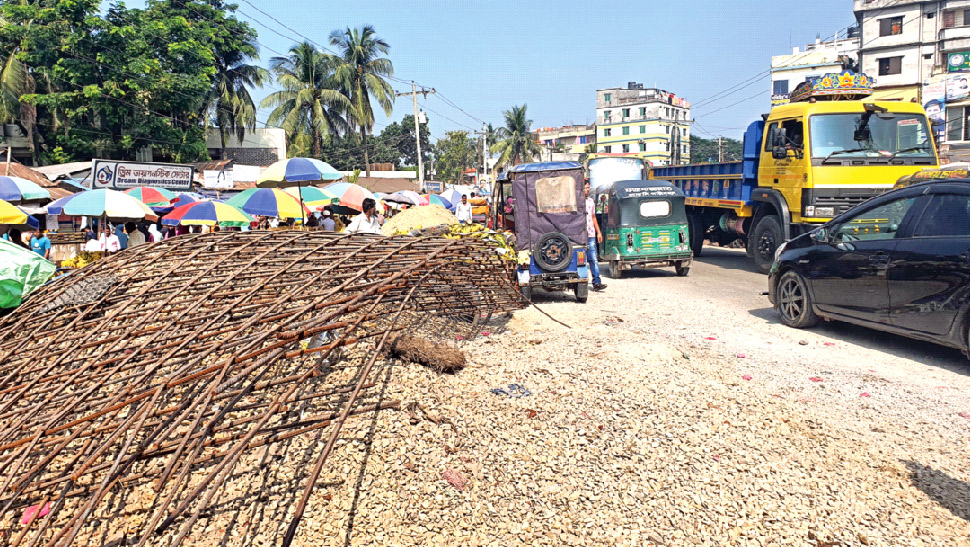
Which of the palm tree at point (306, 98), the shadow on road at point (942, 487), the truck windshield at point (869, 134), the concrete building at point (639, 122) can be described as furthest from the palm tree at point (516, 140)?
the shadow on road at point (942, 487)

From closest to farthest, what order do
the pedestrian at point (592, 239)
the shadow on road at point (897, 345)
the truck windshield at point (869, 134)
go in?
the shadow on road at point (897, 345) → the pedestrian at point (592, 239) → the truck windshield at point (869, 134)

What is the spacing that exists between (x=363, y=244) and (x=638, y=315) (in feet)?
16.2

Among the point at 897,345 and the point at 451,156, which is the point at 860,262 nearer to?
the point at 897,345

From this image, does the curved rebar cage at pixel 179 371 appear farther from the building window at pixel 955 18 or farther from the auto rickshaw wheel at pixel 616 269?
the building window at pixel 955 18

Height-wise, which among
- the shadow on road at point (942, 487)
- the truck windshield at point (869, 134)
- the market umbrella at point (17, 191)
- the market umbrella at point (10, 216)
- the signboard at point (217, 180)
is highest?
the signboard at point (217, 180)

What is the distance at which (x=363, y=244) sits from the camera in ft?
15.3

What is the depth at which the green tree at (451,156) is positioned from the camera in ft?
213

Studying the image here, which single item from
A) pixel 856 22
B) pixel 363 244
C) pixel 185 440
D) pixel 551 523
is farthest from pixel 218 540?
pixel 856 22

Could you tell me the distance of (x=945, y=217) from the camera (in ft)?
18.7

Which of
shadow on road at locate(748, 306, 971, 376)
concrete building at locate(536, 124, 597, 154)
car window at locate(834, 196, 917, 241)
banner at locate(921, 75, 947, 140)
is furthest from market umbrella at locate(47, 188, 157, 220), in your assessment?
concrete building at locate(536, 124, 597, 154)

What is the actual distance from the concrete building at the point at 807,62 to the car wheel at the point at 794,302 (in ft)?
149

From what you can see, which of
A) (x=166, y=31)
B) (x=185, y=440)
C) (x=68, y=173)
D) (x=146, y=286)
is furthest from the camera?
(x=166, y=31)

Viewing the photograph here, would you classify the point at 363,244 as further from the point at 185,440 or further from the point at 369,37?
the point at 369,37

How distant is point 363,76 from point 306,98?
13.3ft
